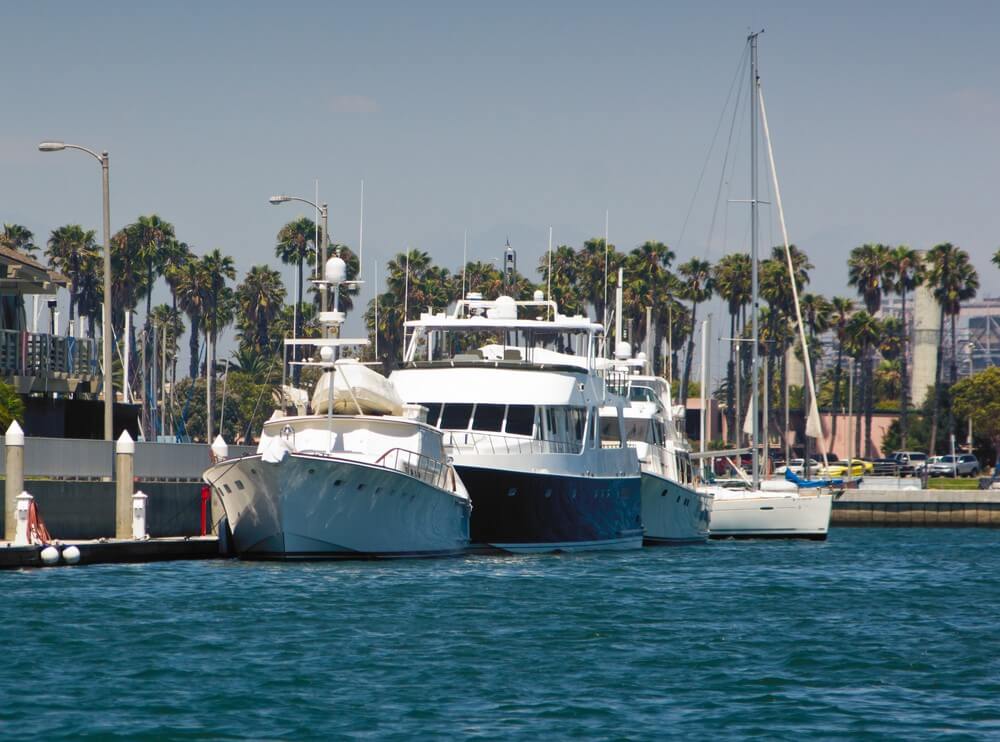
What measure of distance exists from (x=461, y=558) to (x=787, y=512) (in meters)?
18.4

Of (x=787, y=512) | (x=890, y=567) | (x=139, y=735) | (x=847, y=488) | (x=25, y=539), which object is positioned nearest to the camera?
(x=139, y=735)

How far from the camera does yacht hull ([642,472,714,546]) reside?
46.1m

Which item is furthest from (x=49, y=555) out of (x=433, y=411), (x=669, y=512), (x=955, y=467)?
(x=955, y=467)

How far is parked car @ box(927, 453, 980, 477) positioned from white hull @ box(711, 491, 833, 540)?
4129cm

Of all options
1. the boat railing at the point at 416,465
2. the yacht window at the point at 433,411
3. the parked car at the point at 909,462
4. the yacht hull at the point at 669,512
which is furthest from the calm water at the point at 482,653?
the parked car at the point at 909,462

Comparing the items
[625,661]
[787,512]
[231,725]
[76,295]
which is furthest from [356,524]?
[76,295]

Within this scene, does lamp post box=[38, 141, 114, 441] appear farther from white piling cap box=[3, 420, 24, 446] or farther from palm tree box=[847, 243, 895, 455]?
palm tree box=[847, 243, 895, 455]

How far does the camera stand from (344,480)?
3044 cm

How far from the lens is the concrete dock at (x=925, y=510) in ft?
228

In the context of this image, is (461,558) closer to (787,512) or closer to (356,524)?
(356,524)

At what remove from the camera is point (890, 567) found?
37938 millimetres

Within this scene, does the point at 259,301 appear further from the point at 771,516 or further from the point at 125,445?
the point at 125,445

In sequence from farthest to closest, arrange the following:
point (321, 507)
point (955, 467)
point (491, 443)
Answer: point (955, 467), point (491, 443), point (321, 507)

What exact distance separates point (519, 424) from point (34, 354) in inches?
631
